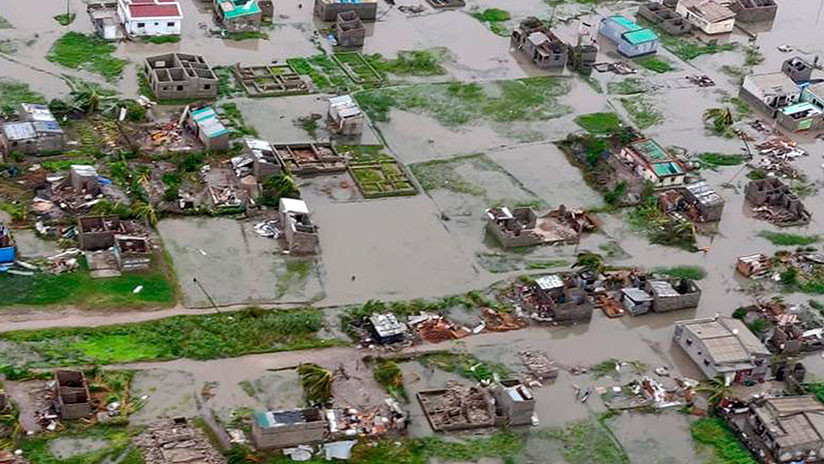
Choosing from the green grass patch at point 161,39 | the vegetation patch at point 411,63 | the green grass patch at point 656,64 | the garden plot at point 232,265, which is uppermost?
the green grass patch at point 161,39

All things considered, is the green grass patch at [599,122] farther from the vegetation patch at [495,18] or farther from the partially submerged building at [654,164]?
the vegetation patch at [495,18]

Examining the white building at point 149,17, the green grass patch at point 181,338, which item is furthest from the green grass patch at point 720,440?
the white building at point 149,17

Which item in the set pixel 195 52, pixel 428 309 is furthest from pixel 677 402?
pixel 195 52

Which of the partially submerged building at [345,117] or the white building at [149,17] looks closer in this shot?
the partially submerged building at [345,117]

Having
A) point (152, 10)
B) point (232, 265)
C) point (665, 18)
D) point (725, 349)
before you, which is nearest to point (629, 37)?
point (665, 18)

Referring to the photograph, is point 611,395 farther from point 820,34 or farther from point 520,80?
point 820,34

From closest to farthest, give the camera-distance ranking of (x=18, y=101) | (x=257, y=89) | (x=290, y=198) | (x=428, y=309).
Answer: (x=428, y=309), (x=290, y=198), (x=18, y=101), (x=257, y=89)

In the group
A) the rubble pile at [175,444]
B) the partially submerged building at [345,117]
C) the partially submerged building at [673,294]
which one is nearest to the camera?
the rubble pile at [175,444]
